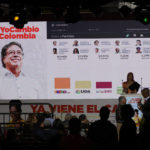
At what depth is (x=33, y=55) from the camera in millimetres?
11039

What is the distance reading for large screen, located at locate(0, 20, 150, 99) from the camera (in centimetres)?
1098

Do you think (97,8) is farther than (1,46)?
No

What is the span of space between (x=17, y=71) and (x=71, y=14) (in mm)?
2570

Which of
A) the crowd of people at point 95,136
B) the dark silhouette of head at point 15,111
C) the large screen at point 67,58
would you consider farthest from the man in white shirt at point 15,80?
the crowd of people at point 95,136

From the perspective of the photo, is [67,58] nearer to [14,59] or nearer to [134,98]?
[14,59]

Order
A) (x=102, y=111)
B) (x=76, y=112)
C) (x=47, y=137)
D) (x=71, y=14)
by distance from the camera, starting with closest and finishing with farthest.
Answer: (x=102, y=111) < (x=47, y=137) < (x=71, y=14) < (x=76, y=112)

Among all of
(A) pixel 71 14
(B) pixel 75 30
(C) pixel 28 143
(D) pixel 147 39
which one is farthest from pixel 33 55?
(C) pixel 28 143

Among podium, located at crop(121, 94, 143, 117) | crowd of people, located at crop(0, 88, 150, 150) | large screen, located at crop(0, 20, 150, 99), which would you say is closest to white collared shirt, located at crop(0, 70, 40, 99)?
large screen, located at crop(0, 20, 150, 99)

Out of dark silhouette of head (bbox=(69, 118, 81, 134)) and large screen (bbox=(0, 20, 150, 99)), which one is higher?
large screen (bbox=(0, 20, 150, 99))

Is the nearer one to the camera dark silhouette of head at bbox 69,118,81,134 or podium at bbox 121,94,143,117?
dark silhouette of head at bbox 69,118,81,134

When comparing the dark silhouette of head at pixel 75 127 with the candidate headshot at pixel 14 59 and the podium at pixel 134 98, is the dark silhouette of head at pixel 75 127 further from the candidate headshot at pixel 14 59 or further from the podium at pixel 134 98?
the candidate headshot at pixel 14 59

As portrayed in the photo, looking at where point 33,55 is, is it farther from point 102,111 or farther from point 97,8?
point 102,111

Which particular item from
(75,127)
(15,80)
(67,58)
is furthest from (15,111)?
(75,127)

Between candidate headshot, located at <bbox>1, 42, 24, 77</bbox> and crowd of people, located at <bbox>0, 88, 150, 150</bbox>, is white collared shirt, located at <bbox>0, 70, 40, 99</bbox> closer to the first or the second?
candidate headshot, located at <bbox>1, 42, 24, 77</bbox>
